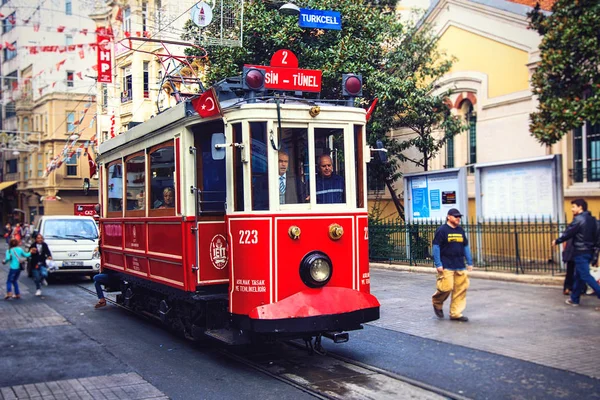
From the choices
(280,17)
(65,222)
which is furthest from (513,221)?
(65,222)

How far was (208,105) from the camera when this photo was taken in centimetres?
773

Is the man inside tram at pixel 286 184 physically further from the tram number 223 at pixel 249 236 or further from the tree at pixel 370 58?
the tree at pixel 370 58

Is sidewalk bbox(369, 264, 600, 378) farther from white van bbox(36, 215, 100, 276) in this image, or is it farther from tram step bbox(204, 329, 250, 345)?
white van bbox(36, 215, 100, 276)

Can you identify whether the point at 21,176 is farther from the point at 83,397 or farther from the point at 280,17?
the point at 83,397

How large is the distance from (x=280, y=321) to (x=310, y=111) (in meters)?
2.47

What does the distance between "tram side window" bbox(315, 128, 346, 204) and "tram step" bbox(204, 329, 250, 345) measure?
186 cm

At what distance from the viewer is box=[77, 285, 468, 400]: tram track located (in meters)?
6.67

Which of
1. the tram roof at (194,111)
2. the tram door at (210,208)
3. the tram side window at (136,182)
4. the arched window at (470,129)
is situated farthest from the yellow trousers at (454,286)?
the arched window at (470,129)

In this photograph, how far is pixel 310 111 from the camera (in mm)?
7641

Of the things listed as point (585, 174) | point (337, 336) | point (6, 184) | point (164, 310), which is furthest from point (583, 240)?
point (6, 184)

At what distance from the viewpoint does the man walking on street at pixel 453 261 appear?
1017cm

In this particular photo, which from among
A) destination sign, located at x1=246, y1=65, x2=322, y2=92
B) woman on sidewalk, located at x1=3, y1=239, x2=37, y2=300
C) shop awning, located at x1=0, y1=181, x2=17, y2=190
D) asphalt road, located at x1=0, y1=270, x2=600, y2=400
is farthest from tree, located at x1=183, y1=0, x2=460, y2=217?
shop awning, located at x1=0, y1=181, x2=17, y2=190

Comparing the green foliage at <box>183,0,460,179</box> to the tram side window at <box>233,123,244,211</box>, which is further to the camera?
the green foliage at <box>183,0,460,179</box>

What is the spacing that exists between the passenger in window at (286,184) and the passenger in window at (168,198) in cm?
196
